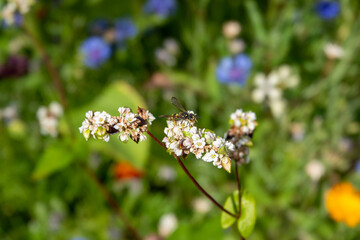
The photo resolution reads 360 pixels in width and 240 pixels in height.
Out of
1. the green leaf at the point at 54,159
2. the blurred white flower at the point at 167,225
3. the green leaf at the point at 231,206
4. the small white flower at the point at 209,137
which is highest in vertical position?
the green leaf at the point at 54,159

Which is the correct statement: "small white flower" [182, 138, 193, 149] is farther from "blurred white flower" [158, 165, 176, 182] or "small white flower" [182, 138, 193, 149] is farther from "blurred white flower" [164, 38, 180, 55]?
"blurred white flower" [164, 38, 180, 55]

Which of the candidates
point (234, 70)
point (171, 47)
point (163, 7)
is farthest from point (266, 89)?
point (163, 7)

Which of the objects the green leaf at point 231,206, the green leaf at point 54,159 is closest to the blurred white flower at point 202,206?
the green leaf at point 54,159

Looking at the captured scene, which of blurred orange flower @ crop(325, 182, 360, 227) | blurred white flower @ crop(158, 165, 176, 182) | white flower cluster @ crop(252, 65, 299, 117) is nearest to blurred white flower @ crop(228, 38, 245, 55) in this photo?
white flower cluster @ crop(252, 65, 299, 117)

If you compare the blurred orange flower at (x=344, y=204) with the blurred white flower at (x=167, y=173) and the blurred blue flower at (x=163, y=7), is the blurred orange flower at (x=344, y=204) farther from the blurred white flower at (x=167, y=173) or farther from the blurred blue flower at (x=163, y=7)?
the blurred blue flower at (x=163, y=7)

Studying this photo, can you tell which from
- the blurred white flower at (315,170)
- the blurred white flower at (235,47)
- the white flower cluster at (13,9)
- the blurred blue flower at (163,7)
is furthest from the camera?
the blurred blue flower at (163,7)

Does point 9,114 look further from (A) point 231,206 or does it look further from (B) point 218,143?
(B) point 218,143
